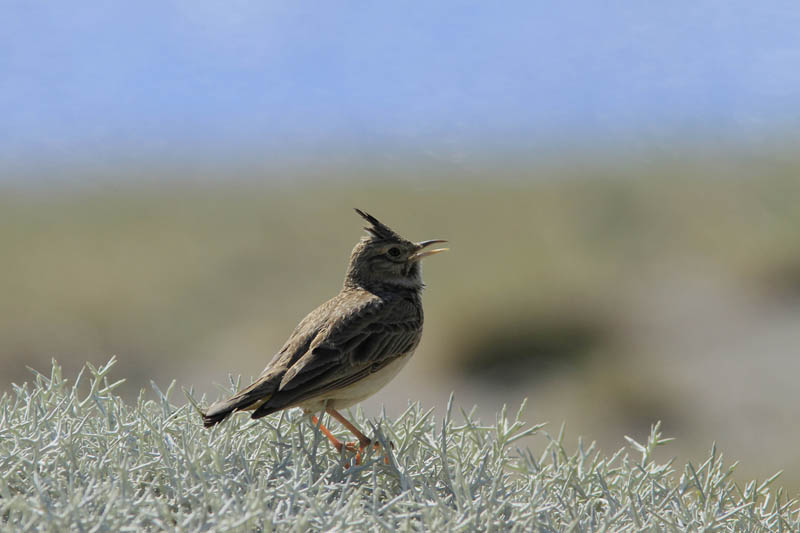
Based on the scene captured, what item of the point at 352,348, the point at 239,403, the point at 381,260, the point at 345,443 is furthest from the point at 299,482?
the point at 381,260

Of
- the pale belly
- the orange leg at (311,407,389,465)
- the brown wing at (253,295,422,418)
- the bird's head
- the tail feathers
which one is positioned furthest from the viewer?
the bird's head

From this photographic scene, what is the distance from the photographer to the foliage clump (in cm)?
276

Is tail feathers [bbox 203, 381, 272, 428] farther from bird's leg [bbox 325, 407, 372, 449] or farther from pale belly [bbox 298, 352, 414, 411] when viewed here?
bird's leg [bbox 325, 407, 372, 449]

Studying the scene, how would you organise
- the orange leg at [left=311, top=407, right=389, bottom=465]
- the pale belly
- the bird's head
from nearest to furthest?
the orange leg at [left=311, top=407, right=389, bottom=465] < the pale belly < the bird's head

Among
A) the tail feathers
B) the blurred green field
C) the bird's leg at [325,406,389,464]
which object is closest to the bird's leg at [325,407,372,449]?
the bird's leg at [325,406,389,464]

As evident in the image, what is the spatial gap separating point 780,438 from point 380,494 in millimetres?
11479

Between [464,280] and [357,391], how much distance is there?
568 inches

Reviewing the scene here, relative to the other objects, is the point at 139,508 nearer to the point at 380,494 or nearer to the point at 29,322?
the point at 380,494

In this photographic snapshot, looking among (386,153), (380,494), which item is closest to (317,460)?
(380,494)

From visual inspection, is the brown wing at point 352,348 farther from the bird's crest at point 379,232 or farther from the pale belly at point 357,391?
the bird's crest at point 379,232

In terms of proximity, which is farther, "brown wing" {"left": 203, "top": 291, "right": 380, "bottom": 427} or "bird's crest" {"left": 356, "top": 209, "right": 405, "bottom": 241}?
"bird's crest" {"left": 356, "top": 209, "right": 405, "bottom": 241}

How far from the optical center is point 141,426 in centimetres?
348

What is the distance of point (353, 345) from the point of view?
481cm

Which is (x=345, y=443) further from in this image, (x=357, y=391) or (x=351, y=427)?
(x=357, y=391)
